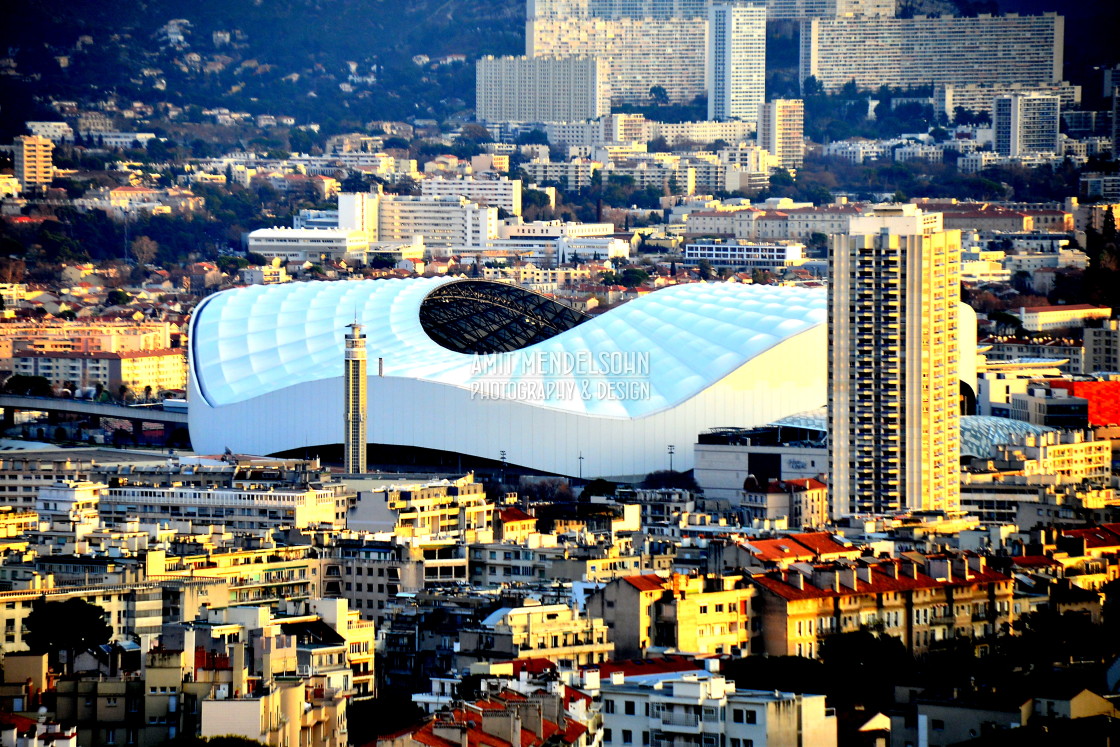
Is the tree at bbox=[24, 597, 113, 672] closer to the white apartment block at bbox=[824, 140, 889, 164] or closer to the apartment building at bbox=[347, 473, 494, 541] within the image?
the apartment building at bbox=[347, 473, 494, 541]

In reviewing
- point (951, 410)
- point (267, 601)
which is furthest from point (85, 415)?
point (267, 601)

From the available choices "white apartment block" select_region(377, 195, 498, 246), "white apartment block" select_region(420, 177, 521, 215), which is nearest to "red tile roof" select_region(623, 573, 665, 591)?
"white apartment block" select_region(377, 195, 498, 246)

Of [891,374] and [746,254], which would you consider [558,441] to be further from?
[746,254]

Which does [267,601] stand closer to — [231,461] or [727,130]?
[231,461]

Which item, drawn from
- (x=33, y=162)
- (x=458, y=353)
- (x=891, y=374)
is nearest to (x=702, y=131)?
(x=33, y=162)

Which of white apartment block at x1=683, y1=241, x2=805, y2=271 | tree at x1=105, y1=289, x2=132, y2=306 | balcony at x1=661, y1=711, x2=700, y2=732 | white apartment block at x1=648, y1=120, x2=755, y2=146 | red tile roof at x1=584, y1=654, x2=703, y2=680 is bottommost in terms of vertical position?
balcony at x1=661, y1=711, x2=700, y2=732

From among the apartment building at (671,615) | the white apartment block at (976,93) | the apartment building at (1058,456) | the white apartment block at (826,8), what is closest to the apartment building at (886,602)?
the apartment building at (671,615)

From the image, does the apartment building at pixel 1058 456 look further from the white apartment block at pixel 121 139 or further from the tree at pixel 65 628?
the white apartment block at pixel 121 139
